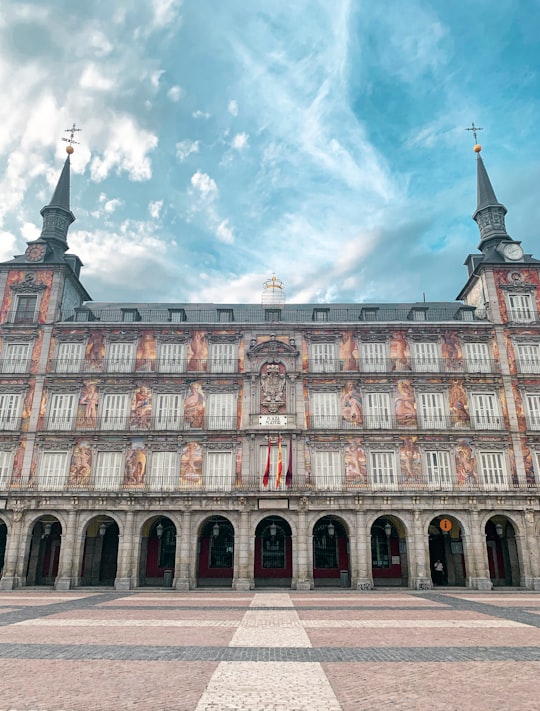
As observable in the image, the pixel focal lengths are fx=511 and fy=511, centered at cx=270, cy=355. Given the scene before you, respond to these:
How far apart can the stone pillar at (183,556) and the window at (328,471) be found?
8.51 m

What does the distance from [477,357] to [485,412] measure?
3.87 m

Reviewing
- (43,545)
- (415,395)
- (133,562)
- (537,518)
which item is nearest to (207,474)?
(133,562)

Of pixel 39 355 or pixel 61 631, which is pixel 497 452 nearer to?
pixel 61 631

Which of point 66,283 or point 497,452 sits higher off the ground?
point 66,283

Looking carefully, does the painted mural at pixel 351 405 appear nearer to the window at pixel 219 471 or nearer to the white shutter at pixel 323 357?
the white shutter at pixel 323 357

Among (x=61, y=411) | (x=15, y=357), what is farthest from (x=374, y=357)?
(x=15, y=357)

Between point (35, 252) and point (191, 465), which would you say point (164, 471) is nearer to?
point (191, 465)

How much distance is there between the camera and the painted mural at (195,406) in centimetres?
3406

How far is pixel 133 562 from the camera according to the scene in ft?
103

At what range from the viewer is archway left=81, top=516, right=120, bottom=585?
110 ft

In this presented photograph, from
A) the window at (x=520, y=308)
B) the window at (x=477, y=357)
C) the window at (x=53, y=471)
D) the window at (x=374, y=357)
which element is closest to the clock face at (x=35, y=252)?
the window at (x=53, y=471)

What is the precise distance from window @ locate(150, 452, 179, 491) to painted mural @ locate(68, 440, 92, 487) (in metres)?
4.12

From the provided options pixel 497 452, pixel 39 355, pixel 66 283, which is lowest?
pixel 497 452

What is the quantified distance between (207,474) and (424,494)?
13687 millimetres
